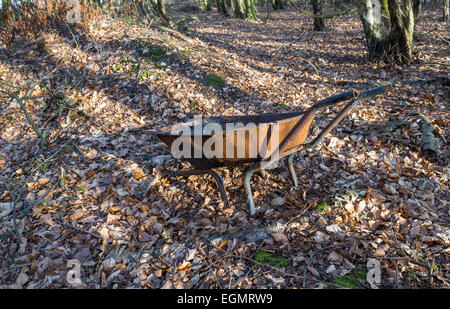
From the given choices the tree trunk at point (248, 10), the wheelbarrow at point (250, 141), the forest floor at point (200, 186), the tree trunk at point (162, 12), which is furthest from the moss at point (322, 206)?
the tree trunk at point (248, 10)

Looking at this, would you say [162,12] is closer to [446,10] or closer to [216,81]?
[216,81]

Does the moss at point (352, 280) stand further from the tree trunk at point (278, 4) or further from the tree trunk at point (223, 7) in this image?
the tree trunk at point (278, 4)

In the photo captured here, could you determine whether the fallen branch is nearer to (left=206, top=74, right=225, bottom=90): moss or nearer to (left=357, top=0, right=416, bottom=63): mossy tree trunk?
(left=357, top=0, right=416, bottom=63): mossy tree trunk

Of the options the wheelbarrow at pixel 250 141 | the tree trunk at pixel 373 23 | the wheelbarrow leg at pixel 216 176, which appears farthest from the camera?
the tree trunk at pixel 373 23

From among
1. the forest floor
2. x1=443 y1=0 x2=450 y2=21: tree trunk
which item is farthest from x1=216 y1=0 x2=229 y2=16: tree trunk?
the forest floor

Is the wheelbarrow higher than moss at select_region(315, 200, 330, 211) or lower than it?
higher

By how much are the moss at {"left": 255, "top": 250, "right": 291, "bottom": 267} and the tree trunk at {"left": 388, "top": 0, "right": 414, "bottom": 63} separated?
21.4ft

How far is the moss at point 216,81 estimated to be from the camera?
591cm

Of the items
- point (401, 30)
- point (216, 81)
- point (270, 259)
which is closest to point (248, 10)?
point (401, 30)

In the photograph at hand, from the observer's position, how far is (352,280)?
2348mm

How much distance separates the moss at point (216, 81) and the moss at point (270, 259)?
13.3ft

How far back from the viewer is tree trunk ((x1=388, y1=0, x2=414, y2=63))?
6.33 m

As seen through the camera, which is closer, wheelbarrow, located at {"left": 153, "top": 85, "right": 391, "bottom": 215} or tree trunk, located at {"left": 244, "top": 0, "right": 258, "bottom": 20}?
wheelbarrow, located at {"left": 153, "top": 85, "right": 391, "bottom": 215}
